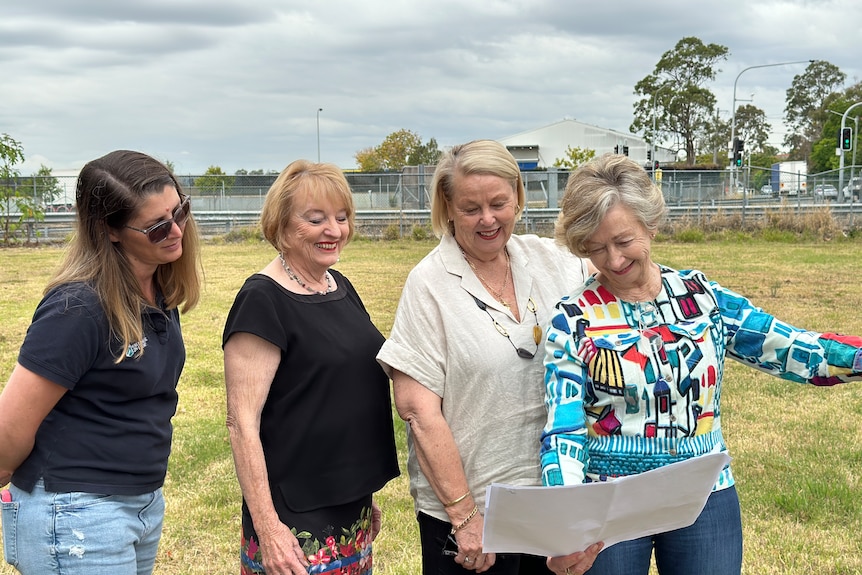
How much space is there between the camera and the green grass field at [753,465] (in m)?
4.33

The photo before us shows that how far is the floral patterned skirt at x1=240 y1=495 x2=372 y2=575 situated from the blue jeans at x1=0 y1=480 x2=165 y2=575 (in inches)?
16.5

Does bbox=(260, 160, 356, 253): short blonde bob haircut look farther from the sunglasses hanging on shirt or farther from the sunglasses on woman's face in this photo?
the sunglasses hanging on shirt

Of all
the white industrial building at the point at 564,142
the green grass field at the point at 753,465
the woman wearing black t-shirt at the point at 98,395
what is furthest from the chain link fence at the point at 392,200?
the white industrial building at the point at 564,142

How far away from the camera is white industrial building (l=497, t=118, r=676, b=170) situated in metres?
85.8

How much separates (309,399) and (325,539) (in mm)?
440

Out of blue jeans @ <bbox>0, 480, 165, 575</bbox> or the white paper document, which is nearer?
the white paper document

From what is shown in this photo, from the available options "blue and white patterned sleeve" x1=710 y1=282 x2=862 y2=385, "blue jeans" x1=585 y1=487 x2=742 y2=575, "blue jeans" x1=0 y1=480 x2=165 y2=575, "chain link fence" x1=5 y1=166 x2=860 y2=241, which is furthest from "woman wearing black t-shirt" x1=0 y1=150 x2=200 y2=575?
"chain link fence" x1=5 y1=166 x2=860 y2=241

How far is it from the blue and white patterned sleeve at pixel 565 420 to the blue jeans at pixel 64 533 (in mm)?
1180

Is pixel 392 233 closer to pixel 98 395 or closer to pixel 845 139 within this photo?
pixel 98 395

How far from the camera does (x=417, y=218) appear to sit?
25062 mm

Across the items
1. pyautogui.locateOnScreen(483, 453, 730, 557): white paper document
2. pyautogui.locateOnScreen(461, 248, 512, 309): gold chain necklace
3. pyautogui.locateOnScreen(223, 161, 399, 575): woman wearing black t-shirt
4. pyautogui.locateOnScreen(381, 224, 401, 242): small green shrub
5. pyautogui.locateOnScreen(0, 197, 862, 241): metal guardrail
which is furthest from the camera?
pyautogui.locateOnScreen(381, 224, 401, 242): small green shrub

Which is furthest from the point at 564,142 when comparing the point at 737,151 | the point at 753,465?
the point at 753,465

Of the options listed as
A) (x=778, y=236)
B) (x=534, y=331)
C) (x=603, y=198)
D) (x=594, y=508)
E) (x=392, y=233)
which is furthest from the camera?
(x=392, y=233)

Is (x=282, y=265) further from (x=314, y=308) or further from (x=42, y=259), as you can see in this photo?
(x=42, y=259)
